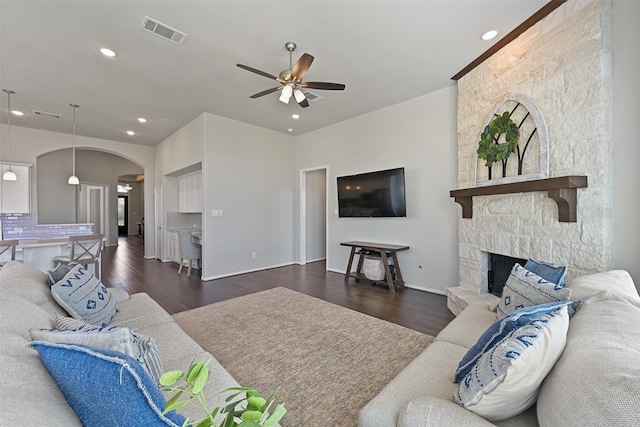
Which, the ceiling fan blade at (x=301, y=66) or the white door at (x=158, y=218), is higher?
the ceiling fan blade at (x=301, y=66)

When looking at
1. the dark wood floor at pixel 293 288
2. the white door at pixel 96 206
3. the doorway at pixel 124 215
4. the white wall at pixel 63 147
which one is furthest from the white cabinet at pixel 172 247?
the doorway at pixel 124 215

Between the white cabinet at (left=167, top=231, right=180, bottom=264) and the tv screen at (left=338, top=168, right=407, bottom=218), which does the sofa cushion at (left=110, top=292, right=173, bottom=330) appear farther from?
the white cabinet at (left=167, top=231, right=180, bottom=264)

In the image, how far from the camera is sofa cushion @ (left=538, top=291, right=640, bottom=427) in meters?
0.66

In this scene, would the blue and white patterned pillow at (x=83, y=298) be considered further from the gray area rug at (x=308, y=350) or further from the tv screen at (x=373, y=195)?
→ the tv screen at (x=373, y=195)

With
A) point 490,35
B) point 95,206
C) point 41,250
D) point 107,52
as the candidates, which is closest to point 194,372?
point 490,35

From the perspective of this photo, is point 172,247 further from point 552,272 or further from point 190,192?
point 552,272

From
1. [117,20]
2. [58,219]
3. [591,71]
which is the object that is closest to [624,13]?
[591,71]

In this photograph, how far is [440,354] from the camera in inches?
59.4

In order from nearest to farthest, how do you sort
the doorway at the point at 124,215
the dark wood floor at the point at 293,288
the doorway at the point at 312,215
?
the dark wood floor at the point at 293,288 < the doorway at the point at 312,215 < the doorway at the point at 124,215

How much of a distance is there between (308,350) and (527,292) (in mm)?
1699

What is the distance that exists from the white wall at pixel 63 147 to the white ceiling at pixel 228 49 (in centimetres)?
92

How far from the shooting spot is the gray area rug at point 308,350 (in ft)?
5.76

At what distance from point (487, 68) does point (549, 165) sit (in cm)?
142

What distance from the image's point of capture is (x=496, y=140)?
2957mm
